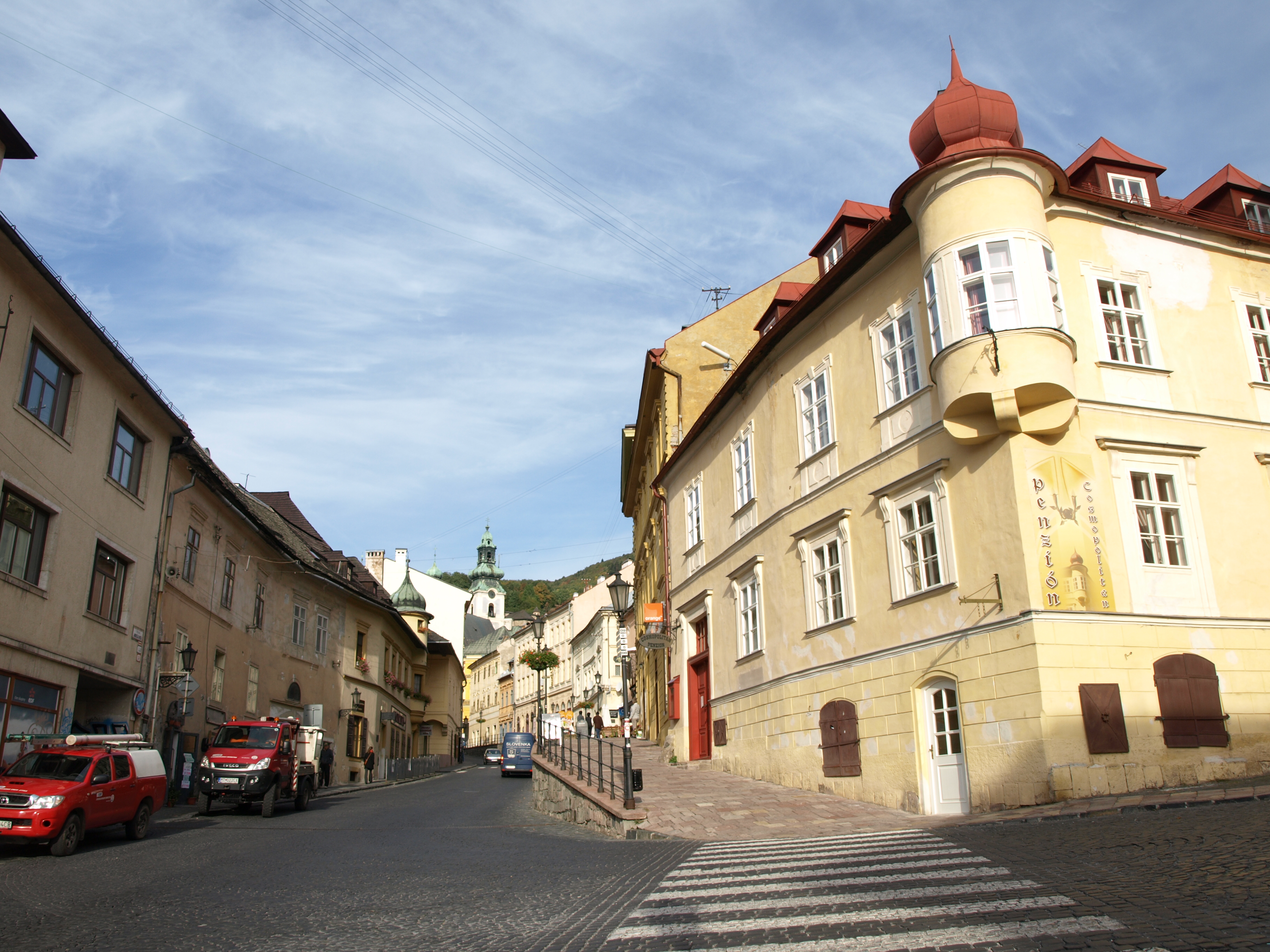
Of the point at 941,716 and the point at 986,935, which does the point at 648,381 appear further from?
the point at 986,935

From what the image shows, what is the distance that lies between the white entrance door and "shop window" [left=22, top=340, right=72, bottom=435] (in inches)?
678

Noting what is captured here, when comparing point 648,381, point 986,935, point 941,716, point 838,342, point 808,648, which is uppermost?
point 648,381

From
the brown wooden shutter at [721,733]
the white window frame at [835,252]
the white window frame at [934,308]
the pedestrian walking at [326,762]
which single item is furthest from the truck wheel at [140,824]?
the pedestrian walking at [326,762]

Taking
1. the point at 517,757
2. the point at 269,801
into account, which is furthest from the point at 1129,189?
the point at 517,757

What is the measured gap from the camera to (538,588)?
145 meters

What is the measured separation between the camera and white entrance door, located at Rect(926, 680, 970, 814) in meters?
14.5

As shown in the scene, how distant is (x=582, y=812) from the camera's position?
18.6 metres

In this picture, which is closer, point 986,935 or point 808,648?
point 986,935

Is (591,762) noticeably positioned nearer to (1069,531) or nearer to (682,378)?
(1069,531)

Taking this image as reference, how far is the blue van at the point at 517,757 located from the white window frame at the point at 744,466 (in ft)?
80.4

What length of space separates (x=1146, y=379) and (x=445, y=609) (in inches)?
3128

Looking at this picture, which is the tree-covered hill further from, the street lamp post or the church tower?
the street lamp post

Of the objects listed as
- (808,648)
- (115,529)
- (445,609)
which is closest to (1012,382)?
(808,648)

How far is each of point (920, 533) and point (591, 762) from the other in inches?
367
